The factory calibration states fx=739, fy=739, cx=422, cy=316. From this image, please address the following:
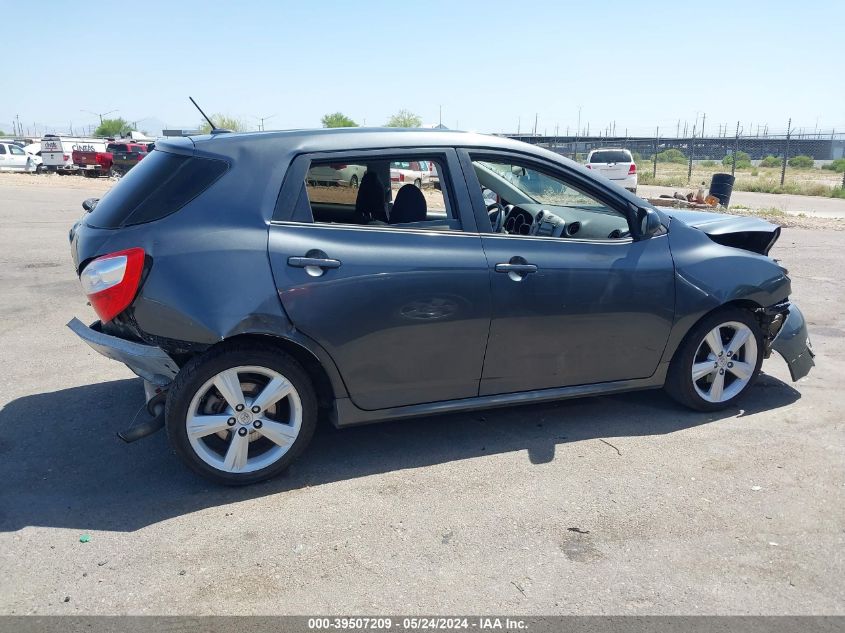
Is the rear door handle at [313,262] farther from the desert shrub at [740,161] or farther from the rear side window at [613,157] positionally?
the desert shrub at [740,161]

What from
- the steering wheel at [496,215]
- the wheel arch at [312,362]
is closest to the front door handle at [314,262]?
the wheel arch at [312,362]

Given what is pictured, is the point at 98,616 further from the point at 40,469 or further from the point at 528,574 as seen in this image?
the point at 528,574

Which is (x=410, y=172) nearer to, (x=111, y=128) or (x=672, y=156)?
(x=672, y=156)

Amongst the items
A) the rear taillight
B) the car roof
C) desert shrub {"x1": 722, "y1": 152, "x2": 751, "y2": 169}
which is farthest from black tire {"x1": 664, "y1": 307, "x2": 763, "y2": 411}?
desert shrub {"x1": 722, "y1": 152, "x2": 751, "y2": 169}

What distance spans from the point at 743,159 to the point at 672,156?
13811 millimetres

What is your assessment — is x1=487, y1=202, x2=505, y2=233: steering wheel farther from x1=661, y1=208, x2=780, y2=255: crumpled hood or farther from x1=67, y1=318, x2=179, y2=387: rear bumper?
x1=67, y1=318, x2=179, y2=387: rear bumper

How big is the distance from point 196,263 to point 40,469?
1541mm

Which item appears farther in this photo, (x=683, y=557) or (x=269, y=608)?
(x=683, y=557)

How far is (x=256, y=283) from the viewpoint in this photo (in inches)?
147

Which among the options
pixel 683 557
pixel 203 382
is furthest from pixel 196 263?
pixel 683 557

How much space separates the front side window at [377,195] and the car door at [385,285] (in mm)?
11

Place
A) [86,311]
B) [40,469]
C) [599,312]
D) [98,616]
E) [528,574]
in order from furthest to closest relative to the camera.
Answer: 1. [86,311]
2. [599,312]
3. [40,469]
4. [528,574]
5. [98,616]

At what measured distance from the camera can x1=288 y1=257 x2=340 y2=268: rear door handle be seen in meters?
3.81

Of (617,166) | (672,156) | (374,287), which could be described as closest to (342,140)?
(374,287)
